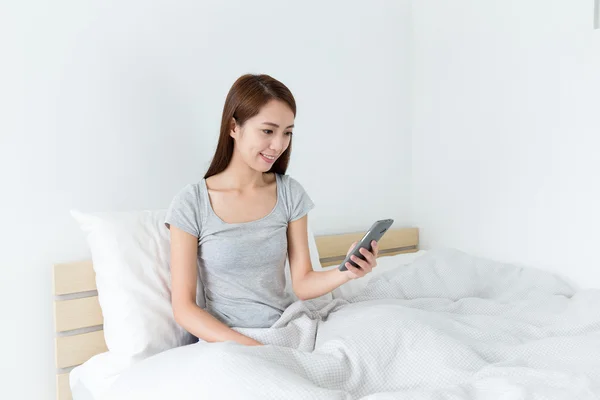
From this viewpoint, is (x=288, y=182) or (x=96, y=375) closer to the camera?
(x=96, y=375)

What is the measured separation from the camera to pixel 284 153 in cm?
168

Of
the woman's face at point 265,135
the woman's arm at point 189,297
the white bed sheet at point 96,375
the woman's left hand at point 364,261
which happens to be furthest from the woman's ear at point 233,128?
the white bed sheet at point 96,375

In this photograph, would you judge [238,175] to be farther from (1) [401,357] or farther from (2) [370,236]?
(1) [401,357]

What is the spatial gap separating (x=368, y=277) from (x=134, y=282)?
80 cm

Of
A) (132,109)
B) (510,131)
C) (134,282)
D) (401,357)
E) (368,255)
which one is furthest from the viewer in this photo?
(510,131)

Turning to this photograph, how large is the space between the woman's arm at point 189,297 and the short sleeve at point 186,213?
0.01m

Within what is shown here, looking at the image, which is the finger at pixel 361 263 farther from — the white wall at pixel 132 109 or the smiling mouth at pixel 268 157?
the white wall at pixel 132 109

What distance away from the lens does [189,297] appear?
1466 millimetres

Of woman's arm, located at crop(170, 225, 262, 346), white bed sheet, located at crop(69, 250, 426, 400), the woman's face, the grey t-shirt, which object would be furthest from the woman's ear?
white bed sheet, located at crop(69, 250, 426, 400)

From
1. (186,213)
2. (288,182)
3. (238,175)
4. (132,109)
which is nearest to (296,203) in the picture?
(288,182)

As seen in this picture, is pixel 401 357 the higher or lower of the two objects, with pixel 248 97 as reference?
lower

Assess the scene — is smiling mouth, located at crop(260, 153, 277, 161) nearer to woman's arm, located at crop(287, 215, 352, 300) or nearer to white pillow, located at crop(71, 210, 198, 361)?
woman's arm, located at crop(287, 215, 352, 300)

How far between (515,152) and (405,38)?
749 millimetres

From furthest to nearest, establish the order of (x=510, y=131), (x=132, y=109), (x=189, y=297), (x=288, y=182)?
(x=510, y=131), (x=132, y=109), (x=288, y=182), (x=189, y=297)
